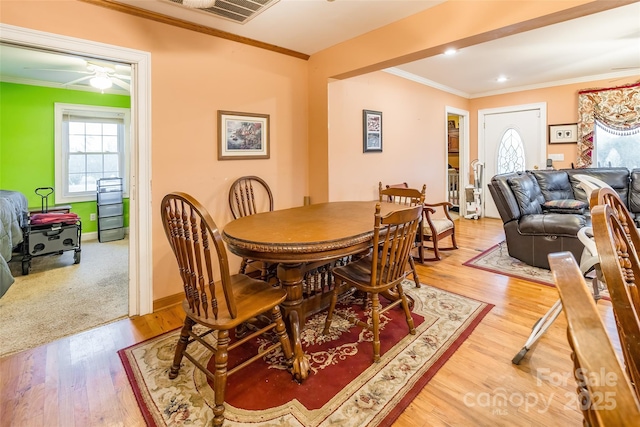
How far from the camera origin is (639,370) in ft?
2.14

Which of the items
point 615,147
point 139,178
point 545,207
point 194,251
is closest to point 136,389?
point 194,251

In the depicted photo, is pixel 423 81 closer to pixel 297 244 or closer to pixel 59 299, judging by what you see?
pixel 297 244

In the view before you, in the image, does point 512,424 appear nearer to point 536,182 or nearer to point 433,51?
point 433,51

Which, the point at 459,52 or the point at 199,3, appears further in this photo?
the point at 459,52

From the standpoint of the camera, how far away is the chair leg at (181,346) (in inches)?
67.7

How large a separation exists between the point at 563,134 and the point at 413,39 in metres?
4.18

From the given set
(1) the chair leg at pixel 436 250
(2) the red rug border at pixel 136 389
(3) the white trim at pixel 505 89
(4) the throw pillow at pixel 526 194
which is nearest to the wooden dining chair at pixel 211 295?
(2) the red rug border at pixel 136 389

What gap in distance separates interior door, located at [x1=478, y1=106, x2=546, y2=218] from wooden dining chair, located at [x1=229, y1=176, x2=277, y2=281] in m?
4.77

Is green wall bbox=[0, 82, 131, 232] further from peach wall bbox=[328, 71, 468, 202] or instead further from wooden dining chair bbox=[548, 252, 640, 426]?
wooden dining chair bbox=[548, 252, 640, 426]

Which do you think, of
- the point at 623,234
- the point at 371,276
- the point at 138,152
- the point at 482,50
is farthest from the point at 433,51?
the point at 138,152

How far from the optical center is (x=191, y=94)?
2.71m

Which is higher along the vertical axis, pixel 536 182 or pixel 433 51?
pixel 433 51

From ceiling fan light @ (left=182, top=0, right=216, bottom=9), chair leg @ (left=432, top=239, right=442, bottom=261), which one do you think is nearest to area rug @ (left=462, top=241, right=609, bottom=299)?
chair leg @ (left=432, top=239, right=442, bottom=261)

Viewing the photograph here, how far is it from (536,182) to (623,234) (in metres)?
3.86
